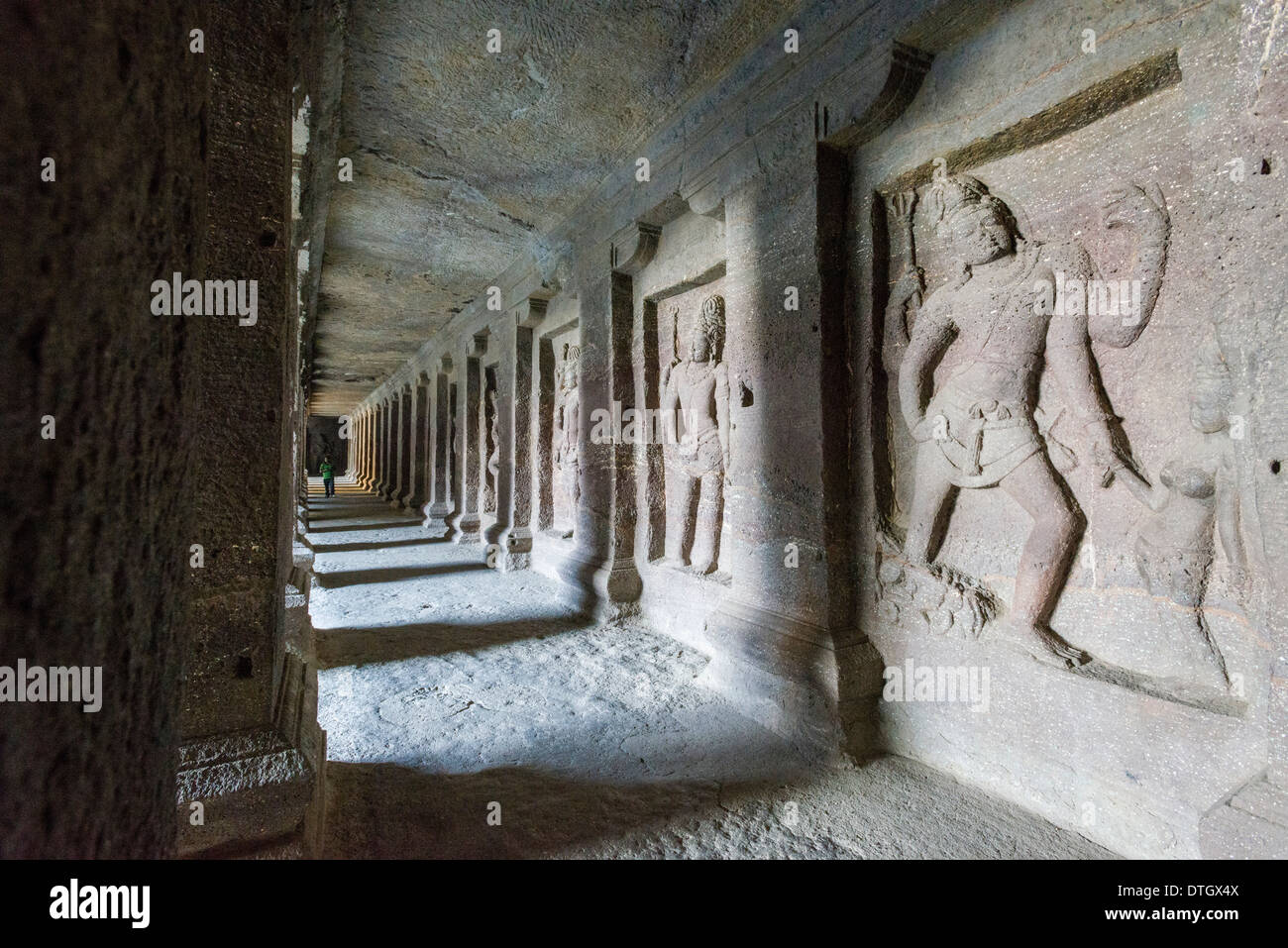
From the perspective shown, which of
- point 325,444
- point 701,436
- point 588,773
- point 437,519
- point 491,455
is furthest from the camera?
point 325,444

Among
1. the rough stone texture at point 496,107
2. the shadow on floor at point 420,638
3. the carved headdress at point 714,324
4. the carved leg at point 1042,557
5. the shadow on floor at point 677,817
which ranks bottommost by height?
the shadow on floor at point 677,817

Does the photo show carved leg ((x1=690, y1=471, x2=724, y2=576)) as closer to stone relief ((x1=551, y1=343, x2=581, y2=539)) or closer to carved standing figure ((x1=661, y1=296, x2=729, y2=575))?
carved standing figure ((x1=661, y1=296, x2=729, y2=575))

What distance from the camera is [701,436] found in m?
4.73

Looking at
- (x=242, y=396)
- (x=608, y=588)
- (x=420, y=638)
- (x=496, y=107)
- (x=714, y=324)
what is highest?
(x=496, y=107)

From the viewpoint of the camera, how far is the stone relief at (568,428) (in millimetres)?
6832

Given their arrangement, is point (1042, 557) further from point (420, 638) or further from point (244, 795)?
point (420, 638)

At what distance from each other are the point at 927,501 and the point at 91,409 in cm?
311

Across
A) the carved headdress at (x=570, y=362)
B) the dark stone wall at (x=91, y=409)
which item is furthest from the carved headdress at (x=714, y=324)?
the dark stone wall at (x=91, y=409)

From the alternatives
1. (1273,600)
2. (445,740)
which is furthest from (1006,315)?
(445,740)

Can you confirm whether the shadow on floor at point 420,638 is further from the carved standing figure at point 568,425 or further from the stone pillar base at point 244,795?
the stone pillar base at point 244,795

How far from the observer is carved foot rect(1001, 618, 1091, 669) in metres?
2.45

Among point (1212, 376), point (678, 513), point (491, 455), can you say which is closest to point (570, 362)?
point (678, 513)

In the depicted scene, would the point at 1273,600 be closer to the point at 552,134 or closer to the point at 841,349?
the point at 841,349

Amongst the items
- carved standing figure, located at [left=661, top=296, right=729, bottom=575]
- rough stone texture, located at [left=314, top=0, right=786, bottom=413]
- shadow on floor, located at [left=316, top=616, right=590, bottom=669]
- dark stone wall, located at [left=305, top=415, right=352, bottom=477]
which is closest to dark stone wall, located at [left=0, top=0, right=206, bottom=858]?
rough stone texture, located at [left=314, top=0, right=786, bottom=413]
